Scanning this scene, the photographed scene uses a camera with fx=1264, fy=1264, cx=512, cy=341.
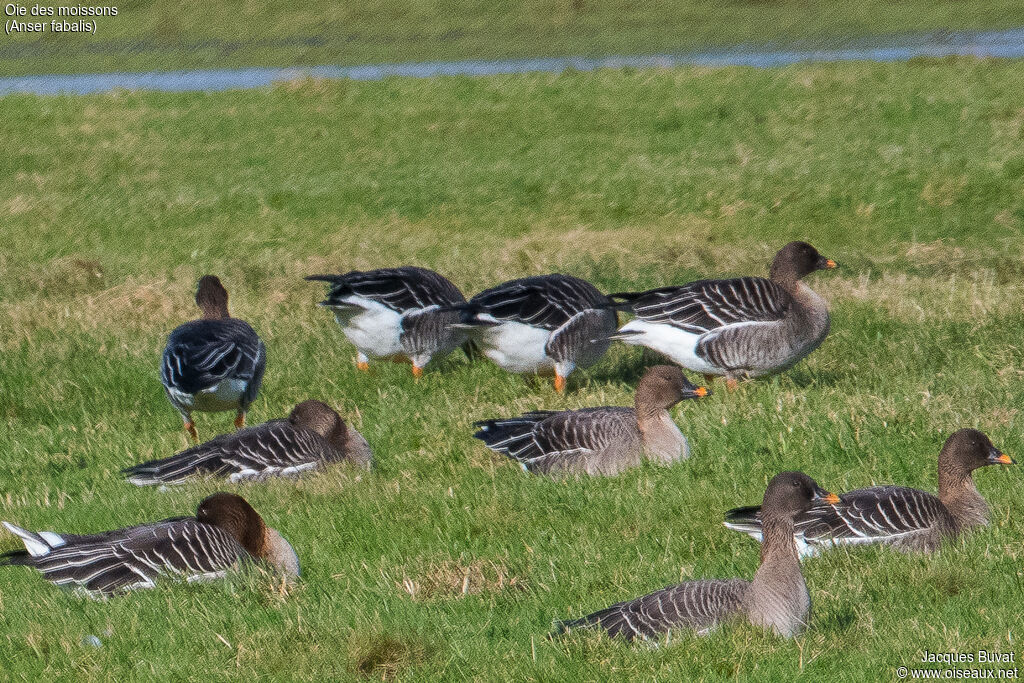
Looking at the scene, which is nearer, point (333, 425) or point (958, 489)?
point (958, 489)

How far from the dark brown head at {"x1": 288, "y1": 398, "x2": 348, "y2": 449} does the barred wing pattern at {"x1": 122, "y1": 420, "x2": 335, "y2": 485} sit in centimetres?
12

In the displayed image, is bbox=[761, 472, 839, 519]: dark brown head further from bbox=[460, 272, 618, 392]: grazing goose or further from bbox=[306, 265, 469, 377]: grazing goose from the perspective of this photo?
bbox=[306, 265, 469, 377]: grazing goose

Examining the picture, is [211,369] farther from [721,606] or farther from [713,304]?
[721,606]

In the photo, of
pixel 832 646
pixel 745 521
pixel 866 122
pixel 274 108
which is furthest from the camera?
pixel 274 108

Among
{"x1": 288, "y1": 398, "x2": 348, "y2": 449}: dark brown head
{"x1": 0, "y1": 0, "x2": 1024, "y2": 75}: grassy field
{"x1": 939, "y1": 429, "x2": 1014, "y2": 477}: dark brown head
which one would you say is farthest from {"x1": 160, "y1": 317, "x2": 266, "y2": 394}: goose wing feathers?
{"x1": 0, "y1": 0, "x2": 1024, "y2": 75}: grassy field

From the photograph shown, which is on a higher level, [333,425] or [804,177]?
[804,177]

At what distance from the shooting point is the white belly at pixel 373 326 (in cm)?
1247

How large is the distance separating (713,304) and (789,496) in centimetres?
537

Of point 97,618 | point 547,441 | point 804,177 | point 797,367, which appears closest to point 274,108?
point 804,177

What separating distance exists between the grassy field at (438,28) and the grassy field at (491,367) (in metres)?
15.5

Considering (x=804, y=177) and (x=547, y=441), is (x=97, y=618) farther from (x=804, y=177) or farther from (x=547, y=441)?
(x=804, y=177)

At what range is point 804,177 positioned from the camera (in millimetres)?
23047

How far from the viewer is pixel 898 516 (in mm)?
7176

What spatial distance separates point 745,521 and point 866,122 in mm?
21242
